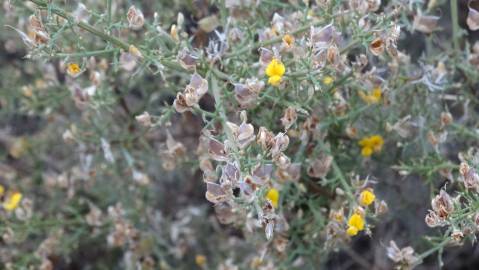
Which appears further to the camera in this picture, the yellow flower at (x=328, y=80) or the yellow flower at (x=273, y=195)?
the yellow flower at (x=273, y=195)

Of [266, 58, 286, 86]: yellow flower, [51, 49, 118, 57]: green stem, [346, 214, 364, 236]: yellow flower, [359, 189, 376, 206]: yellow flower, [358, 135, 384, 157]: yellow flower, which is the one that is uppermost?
[51, 49, 118, 57]: green stem

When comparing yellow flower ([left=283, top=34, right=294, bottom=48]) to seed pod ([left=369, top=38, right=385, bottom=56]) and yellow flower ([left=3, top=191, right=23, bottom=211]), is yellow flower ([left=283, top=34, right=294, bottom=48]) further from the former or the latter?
yellow flower ([left=3, top=191, right=23, bottom=211])

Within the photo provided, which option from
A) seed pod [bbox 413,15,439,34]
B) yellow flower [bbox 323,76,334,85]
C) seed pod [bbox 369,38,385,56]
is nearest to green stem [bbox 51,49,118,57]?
yellow flower [bbox 323,76,334,85]

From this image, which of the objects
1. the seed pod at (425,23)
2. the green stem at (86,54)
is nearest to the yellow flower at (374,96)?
the seed pod at (425,23)

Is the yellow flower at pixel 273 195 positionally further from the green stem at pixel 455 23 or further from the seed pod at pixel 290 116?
the green stem at pixel 455 23

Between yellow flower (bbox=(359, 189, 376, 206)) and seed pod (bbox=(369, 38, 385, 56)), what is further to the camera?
yellow flower (bbox=(359, 189, 376, 206))

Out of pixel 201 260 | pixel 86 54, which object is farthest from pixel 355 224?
pixel 201 260
